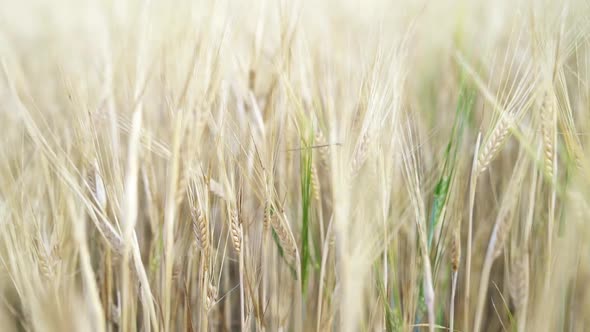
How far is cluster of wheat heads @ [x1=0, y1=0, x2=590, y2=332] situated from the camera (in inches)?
21.7

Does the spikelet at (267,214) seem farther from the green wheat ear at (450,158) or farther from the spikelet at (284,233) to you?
A: the green wheat ear at (450,158)

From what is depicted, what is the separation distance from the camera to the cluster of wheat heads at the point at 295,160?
551 mm

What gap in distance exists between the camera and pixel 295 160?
69cm

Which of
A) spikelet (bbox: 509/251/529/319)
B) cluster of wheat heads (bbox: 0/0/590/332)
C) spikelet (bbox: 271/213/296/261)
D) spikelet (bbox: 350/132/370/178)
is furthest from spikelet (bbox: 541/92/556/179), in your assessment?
spikelet (bbox: 271/213/296/261)

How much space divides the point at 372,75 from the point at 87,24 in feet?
1.53

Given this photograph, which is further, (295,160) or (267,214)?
(295,160)

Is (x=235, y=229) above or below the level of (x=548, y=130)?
below

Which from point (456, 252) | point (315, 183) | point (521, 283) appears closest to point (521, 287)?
point (521, 283)

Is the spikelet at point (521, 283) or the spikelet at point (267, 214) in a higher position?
the spikelet at point (267, 214)

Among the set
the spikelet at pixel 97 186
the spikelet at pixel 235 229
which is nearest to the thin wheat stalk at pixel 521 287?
the spikelet at pixel 235 229

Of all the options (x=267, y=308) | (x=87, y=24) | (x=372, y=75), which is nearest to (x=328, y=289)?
(x=267, y=308)

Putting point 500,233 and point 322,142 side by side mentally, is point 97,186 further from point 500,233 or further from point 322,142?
point 500,233

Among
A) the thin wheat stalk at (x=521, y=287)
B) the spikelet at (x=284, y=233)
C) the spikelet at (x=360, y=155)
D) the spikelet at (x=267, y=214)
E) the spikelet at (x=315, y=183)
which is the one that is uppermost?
the spikelet at (x=360, y=155)

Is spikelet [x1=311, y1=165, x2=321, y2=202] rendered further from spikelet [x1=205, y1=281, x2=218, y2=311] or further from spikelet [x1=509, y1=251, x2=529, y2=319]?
spikelet [x1=509, y1=251, x2=529, y2=319]
